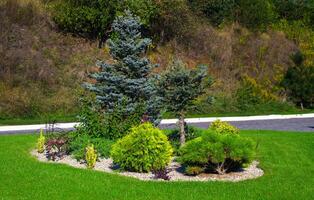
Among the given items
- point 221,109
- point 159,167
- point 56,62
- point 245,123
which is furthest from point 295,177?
point 56,62

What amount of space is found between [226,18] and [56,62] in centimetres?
1501

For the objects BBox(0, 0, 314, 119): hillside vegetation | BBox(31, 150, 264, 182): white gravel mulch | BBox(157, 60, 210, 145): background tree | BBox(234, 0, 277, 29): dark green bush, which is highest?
BBox(234, 0, 277, 29): dark green bush

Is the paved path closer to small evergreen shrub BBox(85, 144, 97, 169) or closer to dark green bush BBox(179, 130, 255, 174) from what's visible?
small evergreen shrub BBox(85, 144, 97, 169)

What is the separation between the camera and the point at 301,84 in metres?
33.4

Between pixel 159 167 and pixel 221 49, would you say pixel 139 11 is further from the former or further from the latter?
pixel 159 167

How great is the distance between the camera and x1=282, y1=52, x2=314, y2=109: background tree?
33.2m

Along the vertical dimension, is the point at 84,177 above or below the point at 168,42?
below

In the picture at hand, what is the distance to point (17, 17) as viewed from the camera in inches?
1293

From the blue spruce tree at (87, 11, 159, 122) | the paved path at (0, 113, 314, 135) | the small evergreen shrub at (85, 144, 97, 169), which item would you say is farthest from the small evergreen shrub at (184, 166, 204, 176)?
the paved path at (0, 113, 314, 135)

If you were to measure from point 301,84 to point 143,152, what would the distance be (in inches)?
910

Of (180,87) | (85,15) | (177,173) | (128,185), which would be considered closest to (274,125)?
(180,87)

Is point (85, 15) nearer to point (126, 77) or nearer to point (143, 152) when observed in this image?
point (126, 77)

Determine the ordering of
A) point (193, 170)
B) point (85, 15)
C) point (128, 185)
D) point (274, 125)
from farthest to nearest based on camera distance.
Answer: point (85, 15), point (274, 125), point (193, 170), point (128, 185)

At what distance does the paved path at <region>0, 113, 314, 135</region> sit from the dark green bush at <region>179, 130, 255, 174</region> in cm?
1040
